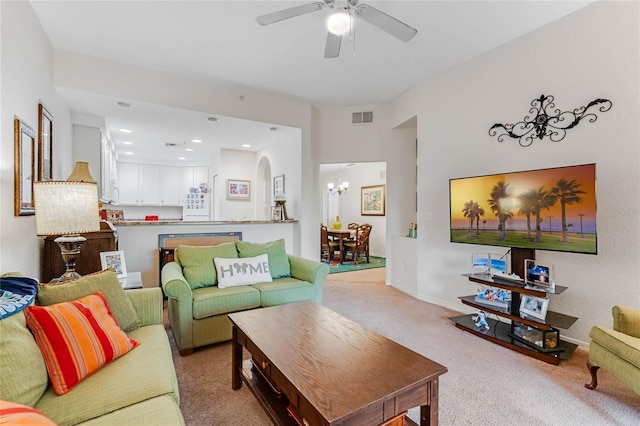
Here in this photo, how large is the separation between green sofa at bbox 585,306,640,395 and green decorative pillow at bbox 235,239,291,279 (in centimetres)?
261

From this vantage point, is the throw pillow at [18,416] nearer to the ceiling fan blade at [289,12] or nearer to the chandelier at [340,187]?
the ceiling fan blade at [289,12]

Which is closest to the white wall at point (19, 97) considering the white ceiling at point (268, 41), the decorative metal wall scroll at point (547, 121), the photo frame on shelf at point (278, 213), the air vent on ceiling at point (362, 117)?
the white ceiling at point (268, 41)

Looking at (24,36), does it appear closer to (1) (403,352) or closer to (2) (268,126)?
(2) (268,126)

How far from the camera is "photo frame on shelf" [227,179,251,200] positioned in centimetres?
609

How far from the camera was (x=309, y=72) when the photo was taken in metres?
3.61

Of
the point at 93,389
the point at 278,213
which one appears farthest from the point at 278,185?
the point at 93,389

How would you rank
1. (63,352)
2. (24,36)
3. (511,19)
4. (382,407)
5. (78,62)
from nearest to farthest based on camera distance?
(382,407) < (63,352) < (24,36) < (511,19) < (78,62)

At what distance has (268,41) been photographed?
2.94m

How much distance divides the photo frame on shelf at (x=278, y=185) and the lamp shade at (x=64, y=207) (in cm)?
333

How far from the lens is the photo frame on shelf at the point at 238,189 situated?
6.09 meters

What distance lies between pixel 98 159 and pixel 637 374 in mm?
5595

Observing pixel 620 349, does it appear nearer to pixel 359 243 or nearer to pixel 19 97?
pixel 19 97

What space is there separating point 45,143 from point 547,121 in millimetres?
4719

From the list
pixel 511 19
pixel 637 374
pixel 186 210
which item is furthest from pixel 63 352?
pixel 186 210
